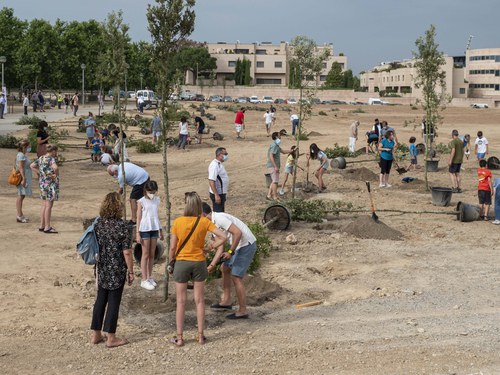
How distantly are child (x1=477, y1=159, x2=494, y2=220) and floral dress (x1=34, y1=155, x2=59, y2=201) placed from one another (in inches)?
332

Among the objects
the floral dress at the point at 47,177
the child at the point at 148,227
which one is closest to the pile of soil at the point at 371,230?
the child at the point at 148,227

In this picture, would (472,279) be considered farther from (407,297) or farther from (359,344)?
(359,344)

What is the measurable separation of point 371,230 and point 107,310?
6725 millimetres

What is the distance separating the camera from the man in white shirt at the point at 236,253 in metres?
7.74

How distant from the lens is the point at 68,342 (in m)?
7.30

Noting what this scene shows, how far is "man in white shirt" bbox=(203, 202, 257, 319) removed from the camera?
7.74 metres

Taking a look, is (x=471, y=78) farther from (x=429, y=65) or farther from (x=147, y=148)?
(x=429, y=65)

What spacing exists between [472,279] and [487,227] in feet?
13.6

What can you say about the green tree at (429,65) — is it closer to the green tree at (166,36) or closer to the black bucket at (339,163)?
the black bucket at (339,163)

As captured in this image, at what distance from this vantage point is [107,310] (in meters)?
7.18

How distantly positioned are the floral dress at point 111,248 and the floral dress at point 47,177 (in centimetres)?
487

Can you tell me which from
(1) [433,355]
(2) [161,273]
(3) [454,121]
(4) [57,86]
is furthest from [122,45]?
(4) [57,86]

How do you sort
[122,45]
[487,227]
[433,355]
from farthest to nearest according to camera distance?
[487,227]
[122,45]
[433,355]

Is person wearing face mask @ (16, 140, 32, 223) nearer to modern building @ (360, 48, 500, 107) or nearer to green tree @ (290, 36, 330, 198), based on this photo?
green tree @ (290, 36, 330, 198)
